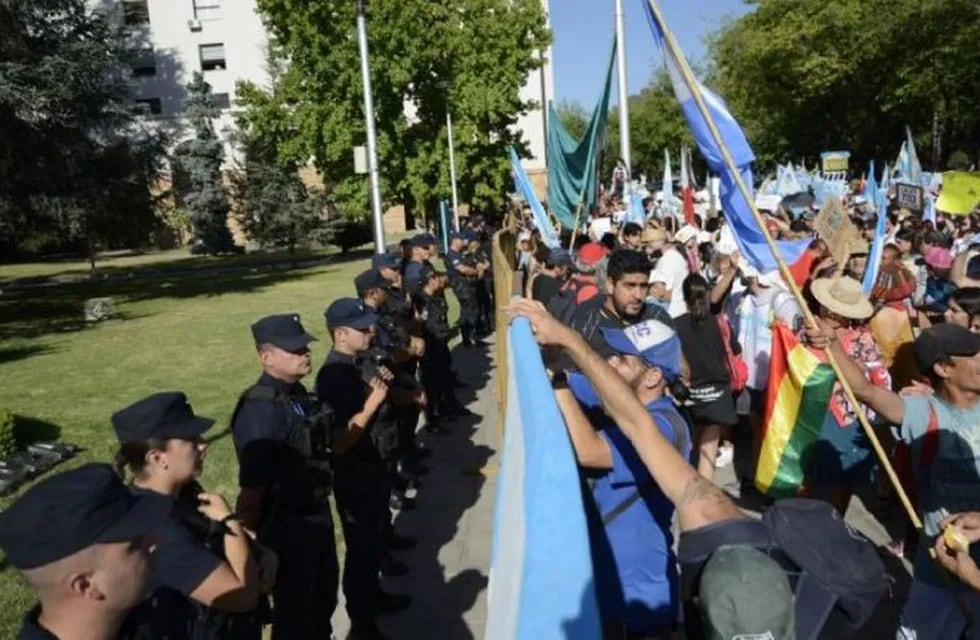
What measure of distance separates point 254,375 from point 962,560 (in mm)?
10814

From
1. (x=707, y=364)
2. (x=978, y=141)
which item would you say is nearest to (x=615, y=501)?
(x=707, y=364)

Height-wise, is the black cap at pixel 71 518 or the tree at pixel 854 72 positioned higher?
the tree at pixel 854 72

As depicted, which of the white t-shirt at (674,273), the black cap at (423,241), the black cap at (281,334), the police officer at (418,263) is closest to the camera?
the black cap at (281,334)

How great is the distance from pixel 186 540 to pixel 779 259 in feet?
8.80

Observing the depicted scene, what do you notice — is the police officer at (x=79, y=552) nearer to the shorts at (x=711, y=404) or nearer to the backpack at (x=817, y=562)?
the backpack at (x=817, y=562)

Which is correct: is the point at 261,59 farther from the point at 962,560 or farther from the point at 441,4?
the point at 962,560

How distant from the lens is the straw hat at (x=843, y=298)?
4829mm

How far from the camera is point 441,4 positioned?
89.7ft

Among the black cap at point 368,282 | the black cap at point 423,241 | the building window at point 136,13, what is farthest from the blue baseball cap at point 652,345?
the building window at point 136,13

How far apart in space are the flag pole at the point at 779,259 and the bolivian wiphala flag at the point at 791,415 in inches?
46.1

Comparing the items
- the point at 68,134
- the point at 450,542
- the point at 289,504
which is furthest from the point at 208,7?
the point at 289,504

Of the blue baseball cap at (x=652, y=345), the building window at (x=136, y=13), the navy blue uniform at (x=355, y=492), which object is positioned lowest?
the navy blue uniform at (x=355, y=492)

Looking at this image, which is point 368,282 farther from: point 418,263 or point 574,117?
point 574,117

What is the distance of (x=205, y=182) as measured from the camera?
39625 mm
